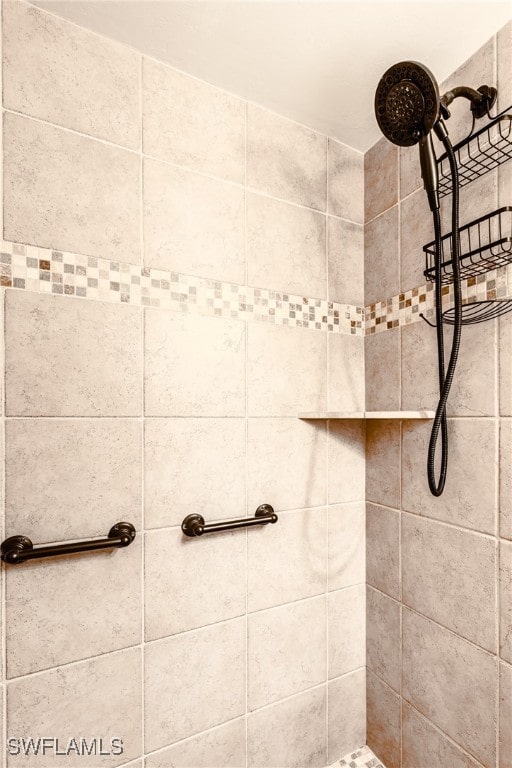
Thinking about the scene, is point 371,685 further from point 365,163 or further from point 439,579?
point 365,163

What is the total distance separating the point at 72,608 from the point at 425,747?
3.28 ft

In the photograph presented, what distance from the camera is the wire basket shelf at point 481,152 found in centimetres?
88

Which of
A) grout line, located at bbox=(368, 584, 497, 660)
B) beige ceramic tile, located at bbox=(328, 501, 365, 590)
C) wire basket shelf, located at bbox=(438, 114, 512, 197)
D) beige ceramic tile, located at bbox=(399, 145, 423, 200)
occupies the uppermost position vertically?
beige ceramic tile, located at bbox=(399, 145, 423, 200)

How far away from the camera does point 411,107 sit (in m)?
0.80

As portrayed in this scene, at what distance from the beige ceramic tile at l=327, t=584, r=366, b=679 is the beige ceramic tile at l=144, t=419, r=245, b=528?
477 mm

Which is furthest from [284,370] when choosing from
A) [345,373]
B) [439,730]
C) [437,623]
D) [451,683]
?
[439,730]

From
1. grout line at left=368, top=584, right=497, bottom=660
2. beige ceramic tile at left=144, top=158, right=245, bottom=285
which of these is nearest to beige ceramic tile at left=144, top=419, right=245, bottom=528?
beige ceramic tile at left=144, top=158, right=245, bottom=285

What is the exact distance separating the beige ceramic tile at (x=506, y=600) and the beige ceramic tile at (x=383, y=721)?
0.47 meters

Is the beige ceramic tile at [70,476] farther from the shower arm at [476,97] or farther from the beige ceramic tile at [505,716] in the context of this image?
the shower arm at [476,97]

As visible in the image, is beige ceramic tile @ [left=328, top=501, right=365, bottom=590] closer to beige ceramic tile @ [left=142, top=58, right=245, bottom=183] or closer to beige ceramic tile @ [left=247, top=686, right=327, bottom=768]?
beige ceramic tile @ [left=247, top=686, right=327, bottom=768]

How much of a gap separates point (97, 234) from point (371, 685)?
1.55 metres

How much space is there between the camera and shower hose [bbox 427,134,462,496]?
2.85 feet

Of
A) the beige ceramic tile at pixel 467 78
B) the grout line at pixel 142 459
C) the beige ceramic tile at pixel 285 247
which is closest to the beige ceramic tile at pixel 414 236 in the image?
the beige ceramic tile at pixel 467 78

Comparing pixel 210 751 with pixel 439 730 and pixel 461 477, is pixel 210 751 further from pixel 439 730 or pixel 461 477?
pixel 461 477
